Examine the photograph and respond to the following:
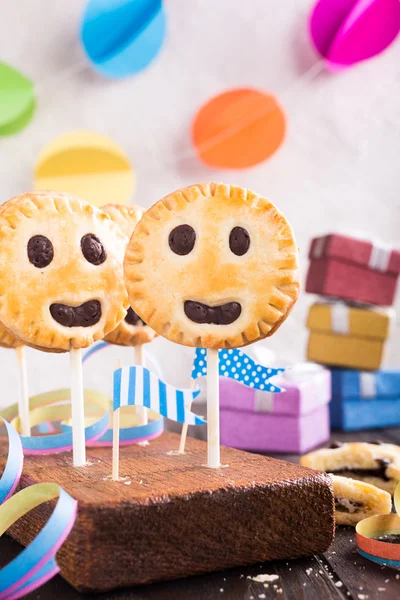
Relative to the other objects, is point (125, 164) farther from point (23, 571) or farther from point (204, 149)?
point (23, 571)

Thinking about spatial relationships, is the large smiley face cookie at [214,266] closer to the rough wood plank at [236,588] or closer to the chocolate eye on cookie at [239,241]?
the chocolate eye on cookie at [239,241]

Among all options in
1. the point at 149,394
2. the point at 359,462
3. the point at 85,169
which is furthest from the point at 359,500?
the point at 85,169

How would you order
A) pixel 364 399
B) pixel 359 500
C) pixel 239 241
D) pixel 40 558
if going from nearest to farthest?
pixel 40 558
pixel 239 241
pixel 359 500
pixel 364 399

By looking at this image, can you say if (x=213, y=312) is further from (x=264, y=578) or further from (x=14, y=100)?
→ (x=14, y=100)

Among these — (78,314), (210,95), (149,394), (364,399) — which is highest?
(210,95)

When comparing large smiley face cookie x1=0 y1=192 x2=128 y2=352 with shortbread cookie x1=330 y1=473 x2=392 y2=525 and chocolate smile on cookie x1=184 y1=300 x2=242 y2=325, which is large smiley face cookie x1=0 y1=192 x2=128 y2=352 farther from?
shortbread cookie x1=330 y1=473 x2=392 y2=525

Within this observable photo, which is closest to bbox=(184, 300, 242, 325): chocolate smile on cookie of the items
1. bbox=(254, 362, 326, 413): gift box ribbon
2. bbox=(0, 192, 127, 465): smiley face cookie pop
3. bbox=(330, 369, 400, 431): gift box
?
bbox=(0, 192, 127, 465): smiley face cookie pop

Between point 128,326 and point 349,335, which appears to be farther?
point 349,335
